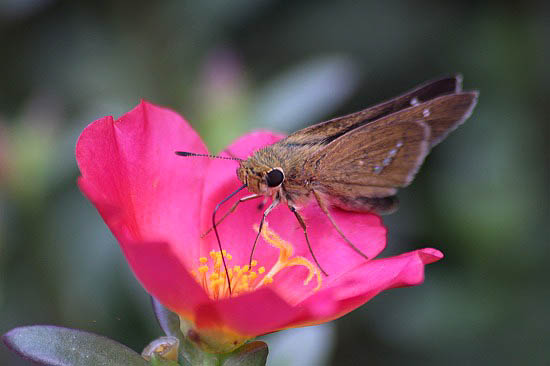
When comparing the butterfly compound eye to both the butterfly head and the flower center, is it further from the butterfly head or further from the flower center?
the flower center

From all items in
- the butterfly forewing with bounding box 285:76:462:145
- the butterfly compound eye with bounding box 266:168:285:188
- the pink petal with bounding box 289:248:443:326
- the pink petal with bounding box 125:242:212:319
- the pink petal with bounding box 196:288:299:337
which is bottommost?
the pink petal with bounding box 289:248:443:326

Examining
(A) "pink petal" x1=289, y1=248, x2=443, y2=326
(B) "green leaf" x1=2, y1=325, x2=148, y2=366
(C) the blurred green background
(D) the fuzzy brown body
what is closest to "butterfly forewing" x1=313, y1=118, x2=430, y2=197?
(D) the fuzzy brown body

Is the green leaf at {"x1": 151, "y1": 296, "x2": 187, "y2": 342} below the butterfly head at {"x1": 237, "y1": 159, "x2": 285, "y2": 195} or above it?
below

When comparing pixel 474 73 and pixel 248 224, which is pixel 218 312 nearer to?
pixel 248 224

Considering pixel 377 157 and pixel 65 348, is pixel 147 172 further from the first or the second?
pixel 377 157

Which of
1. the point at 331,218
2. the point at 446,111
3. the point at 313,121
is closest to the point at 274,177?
the point at 331,218

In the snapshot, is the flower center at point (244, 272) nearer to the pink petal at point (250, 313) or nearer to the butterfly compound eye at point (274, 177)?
the butterfly compound eye at point (274, 177)

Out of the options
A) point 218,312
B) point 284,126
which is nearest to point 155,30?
point 284,126
